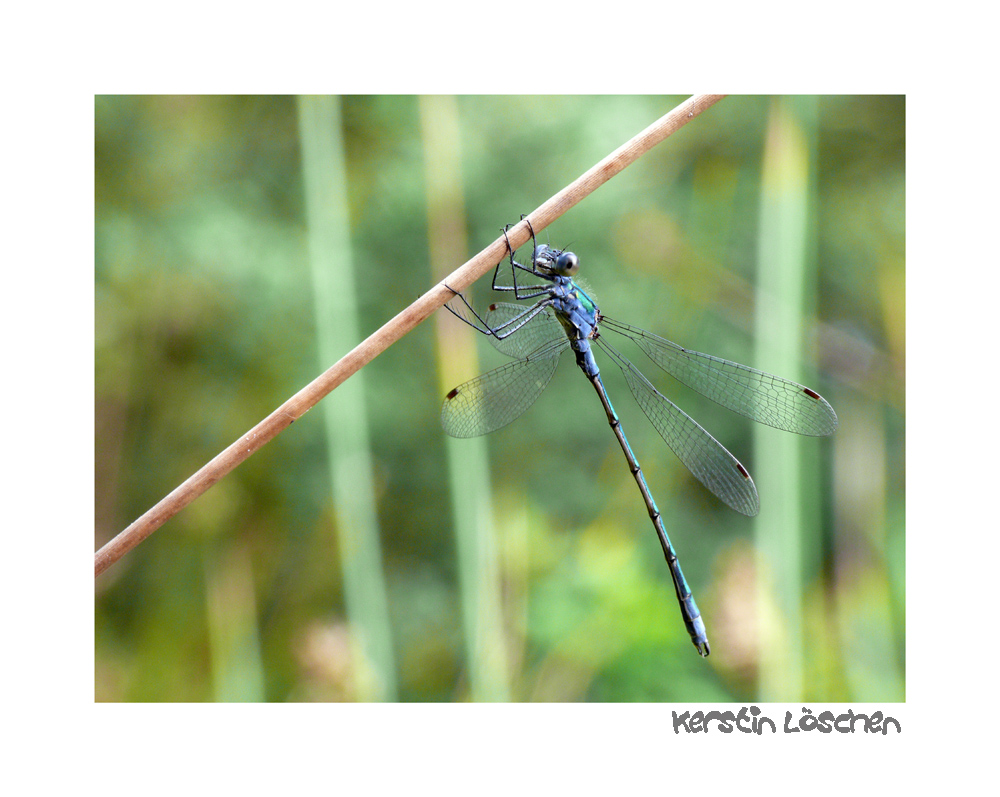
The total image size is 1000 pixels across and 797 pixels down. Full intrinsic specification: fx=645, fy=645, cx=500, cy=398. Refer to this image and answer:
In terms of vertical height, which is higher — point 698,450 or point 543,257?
point 543,257

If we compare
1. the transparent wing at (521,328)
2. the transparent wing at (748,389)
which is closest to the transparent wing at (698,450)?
the transparent wing at (748,389)

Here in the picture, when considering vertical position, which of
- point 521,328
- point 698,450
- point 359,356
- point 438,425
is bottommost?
point 698,450

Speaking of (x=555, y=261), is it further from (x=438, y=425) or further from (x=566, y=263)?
(x=438, y=425)

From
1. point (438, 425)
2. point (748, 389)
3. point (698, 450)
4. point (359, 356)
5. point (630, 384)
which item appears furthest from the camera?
point (438, 425)

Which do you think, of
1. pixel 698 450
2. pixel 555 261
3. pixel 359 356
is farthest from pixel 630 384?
pixel 359 356

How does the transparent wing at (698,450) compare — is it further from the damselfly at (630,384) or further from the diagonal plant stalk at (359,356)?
the diagonal plant stalk at (359,356)
